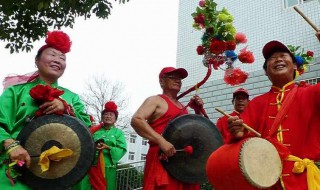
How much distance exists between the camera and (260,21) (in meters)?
10.1

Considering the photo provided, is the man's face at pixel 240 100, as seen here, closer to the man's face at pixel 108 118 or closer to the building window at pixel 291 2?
the man's face at pixel 108 118

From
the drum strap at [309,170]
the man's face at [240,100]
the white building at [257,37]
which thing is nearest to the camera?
the drum strap at [309,170]

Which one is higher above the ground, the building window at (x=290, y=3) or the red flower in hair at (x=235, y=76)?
the building window at (x=290, y=3)

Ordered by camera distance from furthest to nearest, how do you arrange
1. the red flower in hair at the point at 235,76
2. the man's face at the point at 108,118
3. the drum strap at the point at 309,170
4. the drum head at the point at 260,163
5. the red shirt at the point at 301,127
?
1. the man's face at the point at 108,118
2. the red flower in hair at the point at 235,76
3. the red shirt at the point at 301,127
4. the drum strap at the point at 309,170
5. the drum head at the point at 260,163

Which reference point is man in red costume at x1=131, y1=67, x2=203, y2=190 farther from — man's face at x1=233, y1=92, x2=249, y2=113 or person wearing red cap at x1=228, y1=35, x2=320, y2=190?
man's face at x1=233, y1=92, x2=249, y2=113

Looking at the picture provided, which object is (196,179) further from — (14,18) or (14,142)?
(14,18)

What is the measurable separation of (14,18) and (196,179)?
15.5 feet

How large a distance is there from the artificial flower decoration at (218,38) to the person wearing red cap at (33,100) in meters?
1.60

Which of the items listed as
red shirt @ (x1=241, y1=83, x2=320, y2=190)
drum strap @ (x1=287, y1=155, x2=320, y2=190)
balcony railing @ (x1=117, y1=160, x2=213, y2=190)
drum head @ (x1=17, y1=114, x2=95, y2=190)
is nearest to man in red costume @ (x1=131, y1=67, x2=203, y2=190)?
drum head @ (x1=17, y1=114, x2=95, y2=190)

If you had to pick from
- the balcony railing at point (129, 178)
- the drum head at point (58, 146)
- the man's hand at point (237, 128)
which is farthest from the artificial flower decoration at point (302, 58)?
the balcony railing at point (129, 178)

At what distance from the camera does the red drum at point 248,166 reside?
7.20ft

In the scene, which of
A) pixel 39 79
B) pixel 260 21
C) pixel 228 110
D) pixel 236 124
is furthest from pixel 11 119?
pixel 260 21

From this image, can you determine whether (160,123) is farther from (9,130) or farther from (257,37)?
(257,37)

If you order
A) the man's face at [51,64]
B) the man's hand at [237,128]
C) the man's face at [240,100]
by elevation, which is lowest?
the man's face at [240,100]
